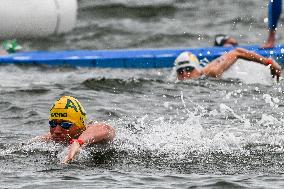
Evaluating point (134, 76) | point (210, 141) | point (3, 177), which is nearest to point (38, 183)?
point (3, 177)

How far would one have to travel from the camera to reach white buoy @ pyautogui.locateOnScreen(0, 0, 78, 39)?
22781mm

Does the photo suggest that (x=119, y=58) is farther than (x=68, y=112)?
Yes

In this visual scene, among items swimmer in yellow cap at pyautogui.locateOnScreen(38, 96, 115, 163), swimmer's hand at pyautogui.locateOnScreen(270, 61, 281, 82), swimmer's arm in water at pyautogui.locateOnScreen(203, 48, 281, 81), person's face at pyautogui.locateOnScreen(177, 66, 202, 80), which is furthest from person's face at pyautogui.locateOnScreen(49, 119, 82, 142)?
person's face at pyautogui.locateOnScreen(177, 66, 202, 80)

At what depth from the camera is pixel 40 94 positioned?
1645cm

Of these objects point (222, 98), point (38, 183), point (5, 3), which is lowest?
point (38, 183)

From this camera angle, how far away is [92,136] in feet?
36.2

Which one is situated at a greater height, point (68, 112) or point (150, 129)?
point (68, 112)

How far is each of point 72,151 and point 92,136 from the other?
2.36 ft

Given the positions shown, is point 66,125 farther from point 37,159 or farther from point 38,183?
point 38,183

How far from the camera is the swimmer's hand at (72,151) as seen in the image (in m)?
10.3

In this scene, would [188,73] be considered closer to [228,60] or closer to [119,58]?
[228,60]

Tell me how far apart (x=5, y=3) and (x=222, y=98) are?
8.50 meters

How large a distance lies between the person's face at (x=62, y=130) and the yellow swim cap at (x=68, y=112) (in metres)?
0.05

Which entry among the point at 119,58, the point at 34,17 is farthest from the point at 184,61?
the point at 34,17
